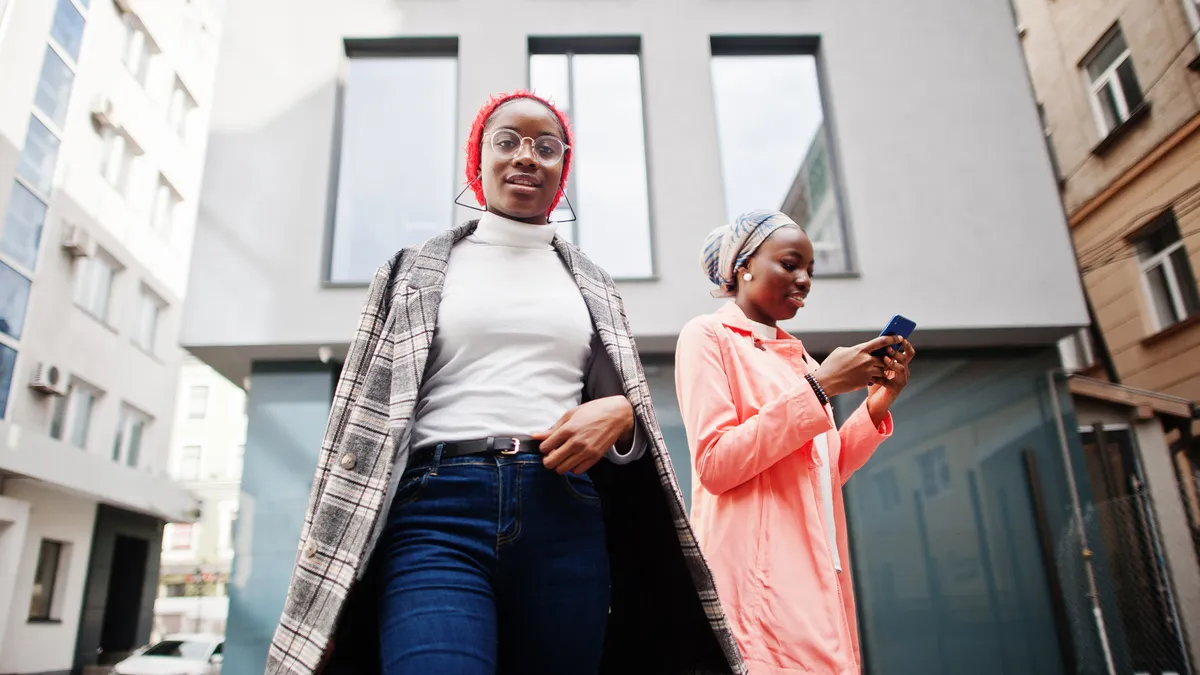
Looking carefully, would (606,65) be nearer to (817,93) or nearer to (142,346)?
(817,93)

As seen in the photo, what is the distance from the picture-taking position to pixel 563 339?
1671mm

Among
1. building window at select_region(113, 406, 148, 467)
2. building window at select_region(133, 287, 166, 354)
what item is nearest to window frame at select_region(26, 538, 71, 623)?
building window at select_region(113, 406, 148, 467)

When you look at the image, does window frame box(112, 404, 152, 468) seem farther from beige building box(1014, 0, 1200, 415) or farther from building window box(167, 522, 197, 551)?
building window box(167, 522, 197, 551)

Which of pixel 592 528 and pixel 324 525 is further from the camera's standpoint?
pixel 592 528

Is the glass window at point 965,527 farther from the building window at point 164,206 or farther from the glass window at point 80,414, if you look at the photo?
the building window at point 164,206

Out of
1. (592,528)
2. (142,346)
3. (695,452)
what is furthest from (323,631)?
(142,346)

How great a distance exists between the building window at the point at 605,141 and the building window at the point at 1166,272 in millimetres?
6047

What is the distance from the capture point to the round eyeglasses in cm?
186

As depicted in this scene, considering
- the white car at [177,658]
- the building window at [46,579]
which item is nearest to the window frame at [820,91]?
the white car at [177,658]

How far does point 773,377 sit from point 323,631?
129cm

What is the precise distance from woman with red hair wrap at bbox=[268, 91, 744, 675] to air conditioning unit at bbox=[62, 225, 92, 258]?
49.4ft

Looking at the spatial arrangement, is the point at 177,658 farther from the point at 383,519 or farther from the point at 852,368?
the point at 852,368

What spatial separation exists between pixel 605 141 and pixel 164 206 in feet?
49.2

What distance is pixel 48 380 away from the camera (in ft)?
43.8
